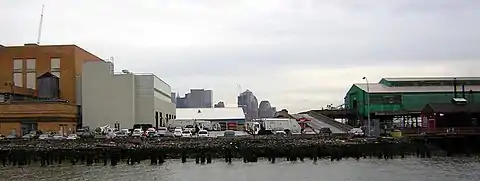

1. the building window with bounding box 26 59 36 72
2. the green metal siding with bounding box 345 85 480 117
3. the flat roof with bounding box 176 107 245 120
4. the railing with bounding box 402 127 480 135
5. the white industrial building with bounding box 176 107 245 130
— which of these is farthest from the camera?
the flat roof with bounding box 176 107 245 120

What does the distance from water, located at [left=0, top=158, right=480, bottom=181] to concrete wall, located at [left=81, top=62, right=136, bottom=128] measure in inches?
1528

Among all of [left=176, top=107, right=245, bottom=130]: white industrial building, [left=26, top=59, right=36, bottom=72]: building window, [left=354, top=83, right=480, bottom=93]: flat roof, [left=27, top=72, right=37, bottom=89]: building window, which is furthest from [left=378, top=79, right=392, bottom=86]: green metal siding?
[left=26, top=59, right=36, bottom=72]: building window

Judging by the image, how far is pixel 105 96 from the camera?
8675 cm

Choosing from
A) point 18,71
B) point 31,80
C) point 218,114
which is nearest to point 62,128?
point 31,80

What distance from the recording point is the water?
3750 centimetres

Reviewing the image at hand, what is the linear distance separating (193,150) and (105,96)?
122 feet

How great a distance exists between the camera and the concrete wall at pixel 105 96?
283 feet

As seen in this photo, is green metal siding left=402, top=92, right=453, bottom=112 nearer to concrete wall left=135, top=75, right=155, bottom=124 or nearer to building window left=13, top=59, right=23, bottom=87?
concrete wall left=135, top=75, right=155, bottom=124

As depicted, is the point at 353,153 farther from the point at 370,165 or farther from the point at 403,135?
the point at 403,135

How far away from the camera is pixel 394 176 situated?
37.8 meters

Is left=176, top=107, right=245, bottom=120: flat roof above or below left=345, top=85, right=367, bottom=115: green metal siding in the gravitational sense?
below

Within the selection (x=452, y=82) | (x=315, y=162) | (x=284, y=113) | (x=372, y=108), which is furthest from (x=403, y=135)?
(x=284, y=113)

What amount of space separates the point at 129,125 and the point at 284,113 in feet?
90.8

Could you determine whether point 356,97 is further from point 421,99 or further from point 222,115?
point 222,115
